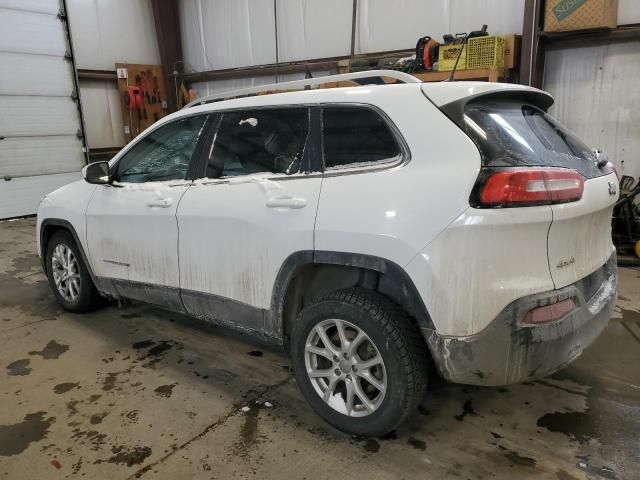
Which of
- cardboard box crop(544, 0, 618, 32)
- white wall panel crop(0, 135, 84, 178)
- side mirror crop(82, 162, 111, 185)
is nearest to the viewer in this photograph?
Answer: side mirror crop(82, 162, 111, 185)

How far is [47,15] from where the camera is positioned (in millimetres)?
9008

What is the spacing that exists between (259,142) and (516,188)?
1.39 meters

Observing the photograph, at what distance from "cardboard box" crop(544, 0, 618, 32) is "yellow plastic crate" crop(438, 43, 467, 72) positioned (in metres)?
0.92

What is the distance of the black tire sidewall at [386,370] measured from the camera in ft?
6.96

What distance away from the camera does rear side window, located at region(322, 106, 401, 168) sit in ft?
7.27

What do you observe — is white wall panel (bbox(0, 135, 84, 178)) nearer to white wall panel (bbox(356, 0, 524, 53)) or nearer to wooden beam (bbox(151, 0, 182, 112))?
wooden beam (bbox(151, 0, 182, 112))

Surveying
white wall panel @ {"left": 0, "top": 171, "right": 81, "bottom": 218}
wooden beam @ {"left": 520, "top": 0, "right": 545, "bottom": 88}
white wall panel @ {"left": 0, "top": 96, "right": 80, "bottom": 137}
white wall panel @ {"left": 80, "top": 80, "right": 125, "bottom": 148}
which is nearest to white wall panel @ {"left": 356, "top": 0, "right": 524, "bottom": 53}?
wooden beam @ {"left": 520, "top": 0, "right": 545, "bottom": 88}

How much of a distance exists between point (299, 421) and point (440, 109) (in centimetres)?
165

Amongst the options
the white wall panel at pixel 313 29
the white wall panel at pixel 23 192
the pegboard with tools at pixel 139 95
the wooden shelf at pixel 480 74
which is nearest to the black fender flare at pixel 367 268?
the wooden shelf at pixel 480 74

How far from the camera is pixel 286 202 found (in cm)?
241

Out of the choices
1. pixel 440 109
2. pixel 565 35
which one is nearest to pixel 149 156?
pixel 440 109

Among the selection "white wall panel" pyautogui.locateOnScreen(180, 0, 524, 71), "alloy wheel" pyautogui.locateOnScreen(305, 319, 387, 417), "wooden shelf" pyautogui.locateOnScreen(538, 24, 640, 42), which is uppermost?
"white wall panel" pyautogui.locateOnScreen(180, 0, 524, 71)

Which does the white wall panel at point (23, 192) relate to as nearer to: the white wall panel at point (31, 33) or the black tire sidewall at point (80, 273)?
the white wall panel at point (31, 33)

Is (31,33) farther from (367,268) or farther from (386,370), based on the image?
(386,370)
